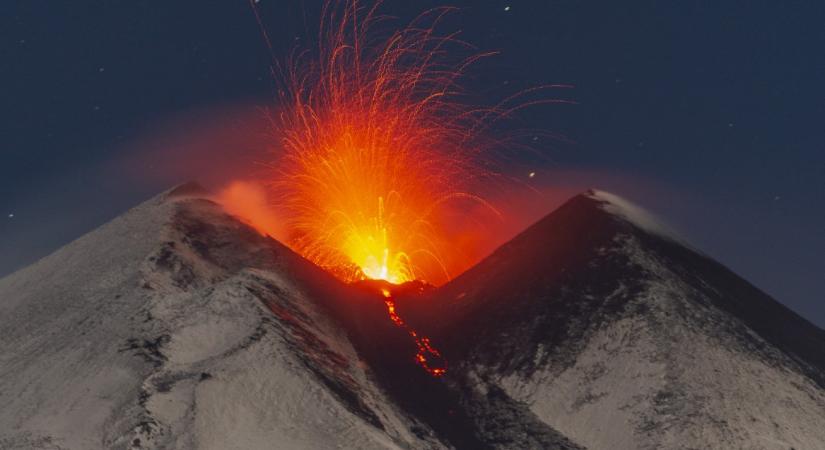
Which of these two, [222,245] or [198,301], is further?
[222,245]

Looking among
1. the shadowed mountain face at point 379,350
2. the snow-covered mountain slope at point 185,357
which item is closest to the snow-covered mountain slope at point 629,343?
the shadowed mountain face at point 379,350

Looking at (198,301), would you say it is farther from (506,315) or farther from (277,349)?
(506,315)

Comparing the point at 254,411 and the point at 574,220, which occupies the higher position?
the point at 574,220

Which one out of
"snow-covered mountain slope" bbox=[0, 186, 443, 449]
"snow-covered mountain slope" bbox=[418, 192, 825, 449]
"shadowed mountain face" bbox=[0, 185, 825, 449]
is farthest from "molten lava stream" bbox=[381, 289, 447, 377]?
"snow-covered mountain slope" bbox=[0, 186, 443, 449]

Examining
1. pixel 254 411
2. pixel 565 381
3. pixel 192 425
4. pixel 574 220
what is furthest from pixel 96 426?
pixel 574 220

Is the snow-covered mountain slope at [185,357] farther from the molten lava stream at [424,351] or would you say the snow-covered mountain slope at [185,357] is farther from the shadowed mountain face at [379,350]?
the molten lava stream at [424,351]

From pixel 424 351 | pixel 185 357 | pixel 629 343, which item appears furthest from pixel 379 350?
pixel 629 343

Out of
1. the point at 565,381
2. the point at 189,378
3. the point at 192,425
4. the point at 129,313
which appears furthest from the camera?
the point at 565,381
